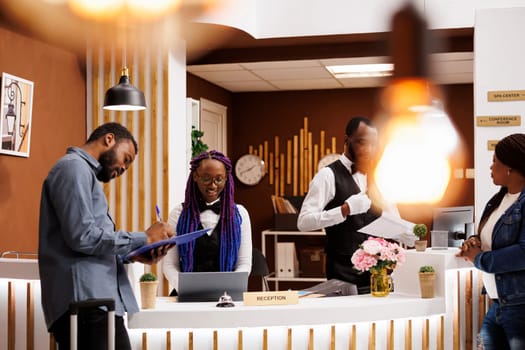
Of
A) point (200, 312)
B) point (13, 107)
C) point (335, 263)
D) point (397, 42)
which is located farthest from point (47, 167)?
point (397, 42)

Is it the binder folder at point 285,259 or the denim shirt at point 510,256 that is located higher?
the denim shirt at point 510,256

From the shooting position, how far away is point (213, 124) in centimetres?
804

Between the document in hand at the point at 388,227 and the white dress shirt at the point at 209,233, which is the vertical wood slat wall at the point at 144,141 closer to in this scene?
the white dress shirt at the point at 209,233

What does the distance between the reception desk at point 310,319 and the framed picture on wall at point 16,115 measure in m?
1.47

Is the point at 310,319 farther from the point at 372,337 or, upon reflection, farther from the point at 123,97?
the point at 123,97

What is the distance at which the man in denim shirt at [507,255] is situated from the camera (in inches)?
113

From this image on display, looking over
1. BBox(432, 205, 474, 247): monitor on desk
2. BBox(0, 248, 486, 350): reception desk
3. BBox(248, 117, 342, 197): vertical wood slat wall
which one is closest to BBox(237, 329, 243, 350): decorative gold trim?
BBox(0, 248, 486, 350): reception desk

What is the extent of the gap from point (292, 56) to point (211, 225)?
2830 mm

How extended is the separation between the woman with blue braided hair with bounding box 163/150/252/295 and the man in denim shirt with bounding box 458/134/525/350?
1.10 metres

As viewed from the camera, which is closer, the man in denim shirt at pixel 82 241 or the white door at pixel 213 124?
the man in denim shirt at pixel 82 241

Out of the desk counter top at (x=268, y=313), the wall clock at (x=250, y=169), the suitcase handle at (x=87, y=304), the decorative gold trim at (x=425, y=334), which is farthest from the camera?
the wall clock at (x=250, y=169)

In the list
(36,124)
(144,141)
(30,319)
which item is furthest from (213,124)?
(30,319)

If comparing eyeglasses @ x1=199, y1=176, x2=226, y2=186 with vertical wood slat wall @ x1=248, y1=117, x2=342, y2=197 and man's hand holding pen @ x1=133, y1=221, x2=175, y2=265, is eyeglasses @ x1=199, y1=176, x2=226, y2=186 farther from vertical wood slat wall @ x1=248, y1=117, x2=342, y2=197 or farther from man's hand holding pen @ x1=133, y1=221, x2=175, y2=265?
vertical wood slat wall @ x1=248, y1=117, x2=342, y2=197

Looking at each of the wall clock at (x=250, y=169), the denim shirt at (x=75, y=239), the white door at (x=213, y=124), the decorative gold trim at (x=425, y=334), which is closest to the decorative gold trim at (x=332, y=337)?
the decorative gold trim at (x=425, y=334)
